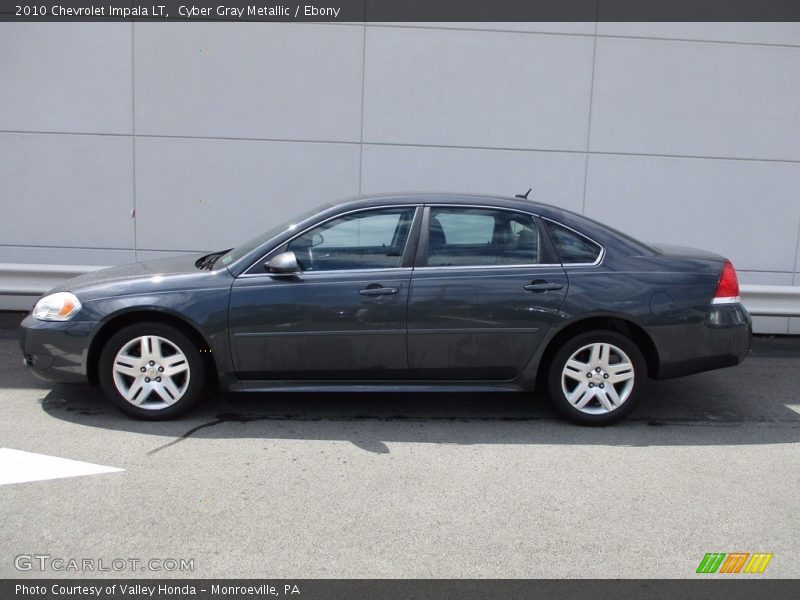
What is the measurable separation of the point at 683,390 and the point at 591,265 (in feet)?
5.74

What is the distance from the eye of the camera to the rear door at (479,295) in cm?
511

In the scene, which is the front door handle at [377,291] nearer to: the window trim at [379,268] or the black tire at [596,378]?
the window trim at [379,268]

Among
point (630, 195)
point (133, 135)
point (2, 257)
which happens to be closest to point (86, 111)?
point (133, 135)

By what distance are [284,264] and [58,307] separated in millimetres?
1574

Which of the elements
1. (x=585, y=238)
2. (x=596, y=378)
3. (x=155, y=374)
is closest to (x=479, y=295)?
(x=585, y=238)

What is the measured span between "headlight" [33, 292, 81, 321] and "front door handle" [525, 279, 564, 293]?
9.86 feet

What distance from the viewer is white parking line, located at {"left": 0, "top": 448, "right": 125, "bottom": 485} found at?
4.16 meters

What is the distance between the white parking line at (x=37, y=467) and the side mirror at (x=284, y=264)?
5.16 ft

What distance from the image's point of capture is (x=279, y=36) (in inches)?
334

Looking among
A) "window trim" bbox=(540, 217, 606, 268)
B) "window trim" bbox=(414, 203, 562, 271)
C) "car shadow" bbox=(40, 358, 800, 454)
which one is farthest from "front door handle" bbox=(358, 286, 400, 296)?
"window trim" bbox=(540, 217, 606, 268)

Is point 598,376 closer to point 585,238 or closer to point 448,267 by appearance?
point 585,238

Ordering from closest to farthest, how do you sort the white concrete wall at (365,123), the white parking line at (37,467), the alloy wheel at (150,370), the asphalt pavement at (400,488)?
the asphalt pavement at (400,488), the white parking line at (37,467), the alloy wheel at (150,370), the white concrete wall at (365,123)

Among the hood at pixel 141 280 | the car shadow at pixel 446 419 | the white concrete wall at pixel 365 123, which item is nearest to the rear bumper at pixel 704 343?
the car shadow at pixel 446 419
